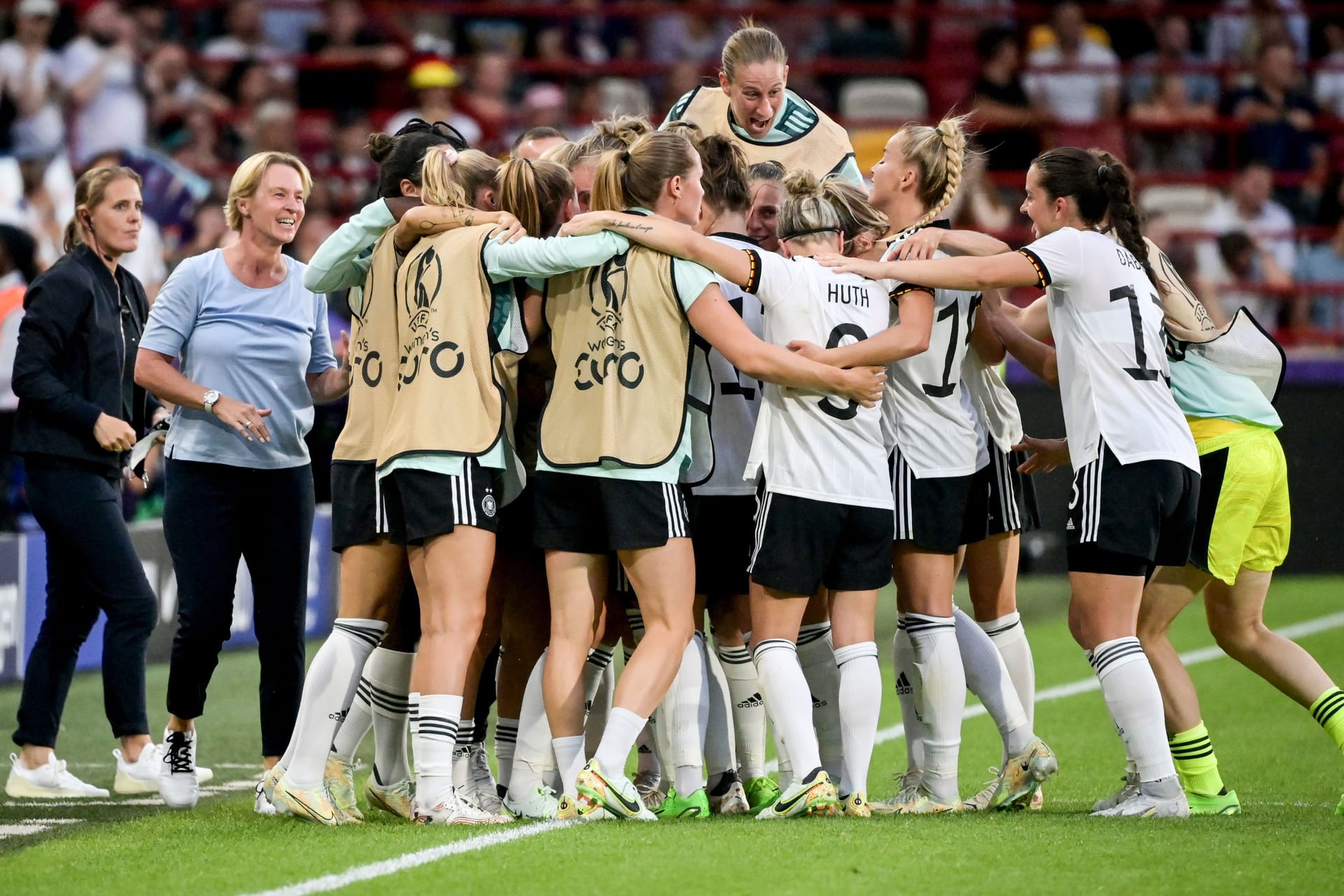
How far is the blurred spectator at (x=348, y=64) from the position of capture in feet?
49.3

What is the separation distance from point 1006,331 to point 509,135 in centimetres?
982

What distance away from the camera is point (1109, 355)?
16.9ft

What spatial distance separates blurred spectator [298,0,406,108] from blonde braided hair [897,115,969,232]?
33.9ft

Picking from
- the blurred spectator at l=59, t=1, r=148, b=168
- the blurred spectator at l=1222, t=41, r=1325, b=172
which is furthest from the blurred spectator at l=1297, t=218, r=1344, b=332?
the blurred spectator at l=59, t=1, r=148, b=168

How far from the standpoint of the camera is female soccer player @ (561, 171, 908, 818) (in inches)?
197

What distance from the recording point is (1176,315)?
545 cm

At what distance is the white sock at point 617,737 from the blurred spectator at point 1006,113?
11041 mm


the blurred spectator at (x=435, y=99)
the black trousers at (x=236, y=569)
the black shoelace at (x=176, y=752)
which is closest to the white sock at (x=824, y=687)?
the black trousers at (x=236, y=569)

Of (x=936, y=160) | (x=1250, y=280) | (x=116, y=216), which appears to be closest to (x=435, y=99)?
(x=1250, y=280)

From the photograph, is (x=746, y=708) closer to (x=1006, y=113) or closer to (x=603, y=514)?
(x=603, y=514)

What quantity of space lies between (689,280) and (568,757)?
4.78 ft

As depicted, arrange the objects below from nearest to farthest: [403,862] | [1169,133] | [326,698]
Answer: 1. [403,862]
2. [326,698]
3. [1169,133]

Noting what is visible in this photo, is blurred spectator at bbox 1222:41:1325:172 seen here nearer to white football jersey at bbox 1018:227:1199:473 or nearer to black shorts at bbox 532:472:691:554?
white football jersey at bbox 1018:227:1199:473

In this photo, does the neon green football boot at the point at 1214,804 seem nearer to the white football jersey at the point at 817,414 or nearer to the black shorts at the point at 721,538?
the white football jersey at the point at 817,414
